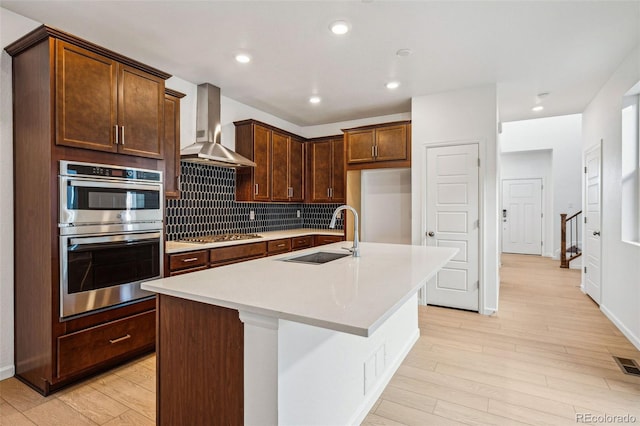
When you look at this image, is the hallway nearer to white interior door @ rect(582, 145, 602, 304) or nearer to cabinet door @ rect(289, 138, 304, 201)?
white interior door @ rect(582, 145, 602, 304)

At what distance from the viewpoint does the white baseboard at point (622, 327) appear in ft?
9.33

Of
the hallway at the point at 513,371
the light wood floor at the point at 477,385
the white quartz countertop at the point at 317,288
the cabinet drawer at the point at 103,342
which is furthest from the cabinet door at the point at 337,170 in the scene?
the cabinet drawer at the point at 103,342

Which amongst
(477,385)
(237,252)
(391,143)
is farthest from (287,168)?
(477,385)

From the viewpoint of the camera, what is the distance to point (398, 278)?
156 cm

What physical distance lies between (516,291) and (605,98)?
2.68 m

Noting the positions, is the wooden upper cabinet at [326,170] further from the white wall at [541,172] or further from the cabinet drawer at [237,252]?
the white wall at [541,172]

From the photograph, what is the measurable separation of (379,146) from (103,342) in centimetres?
357

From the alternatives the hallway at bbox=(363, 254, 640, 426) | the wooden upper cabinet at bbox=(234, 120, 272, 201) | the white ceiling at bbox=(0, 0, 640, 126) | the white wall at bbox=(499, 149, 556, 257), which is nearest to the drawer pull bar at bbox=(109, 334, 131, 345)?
the hallway at bbox=(363, 254, 640, 426)

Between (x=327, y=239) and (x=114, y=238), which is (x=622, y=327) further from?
(x=114, y=238)

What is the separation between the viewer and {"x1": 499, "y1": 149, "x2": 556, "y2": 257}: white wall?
779 centimetres

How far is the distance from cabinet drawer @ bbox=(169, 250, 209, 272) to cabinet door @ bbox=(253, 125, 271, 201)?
4.33ft

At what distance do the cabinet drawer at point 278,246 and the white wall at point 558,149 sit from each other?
6.25m

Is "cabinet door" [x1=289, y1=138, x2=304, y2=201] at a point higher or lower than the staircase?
higher

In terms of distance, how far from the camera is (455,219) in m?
3.95
